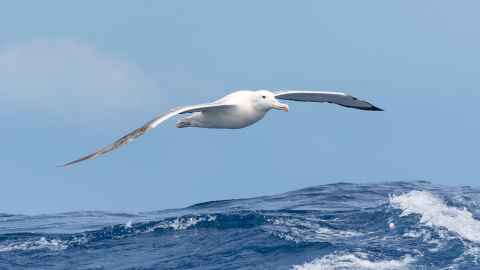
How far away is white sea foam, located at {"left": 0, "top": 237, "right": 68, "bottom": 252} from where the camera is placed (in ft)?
78.9

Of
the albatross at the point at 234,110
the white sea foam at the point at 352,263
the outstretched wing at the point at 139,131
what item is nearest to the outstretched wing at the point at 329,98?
the albatross at the point at 234,110

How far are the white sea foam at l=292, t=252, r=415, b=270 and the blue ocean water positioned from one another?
0.02 metres

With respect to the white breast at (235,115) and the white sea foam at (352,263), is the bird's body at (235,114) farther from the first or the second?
the white sea foam at (352,263)

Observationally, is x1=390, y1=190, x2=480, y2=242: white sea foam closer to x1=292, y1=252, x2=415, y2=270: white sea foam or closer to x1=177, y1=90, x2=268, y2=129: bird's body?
x1=292, y1=252, x2=415, y2=270: white sea foam

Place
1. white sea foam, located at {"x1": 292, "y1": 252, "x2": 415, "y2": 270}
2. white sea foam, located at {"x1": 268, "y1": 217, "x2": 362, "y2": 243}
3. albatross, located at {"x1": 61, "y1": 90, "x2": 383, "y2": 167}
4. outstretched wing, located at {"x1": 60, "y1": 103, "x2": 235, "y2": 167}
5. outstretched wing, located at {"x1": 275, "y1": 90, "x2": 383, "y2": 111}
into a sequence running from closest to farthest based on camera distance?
1. outstretched wing, located at {"x1": 60, "y1": 103, "x2": 235, "y2": 167}
2. white sea foam, located at {"x1": 292, "y1": 252, "x2": 415, "y2": 270}
3. white sea foam, located at {"x1": 268, "y1": 217, "x2": 362, "y2": 243}
4. albatross, located at {"x1": 61, "y1": 90, "x2": 383, "y2": 167}
5. outstretched wing, located at {"x1": 275, "y1": 90, "x2": 383, "y2": 111}

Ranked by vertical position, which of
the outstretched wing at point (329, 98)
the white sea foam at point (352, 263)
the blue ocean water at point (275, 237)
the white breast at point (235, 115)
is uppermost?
the outstretched wing at point (329, 98)

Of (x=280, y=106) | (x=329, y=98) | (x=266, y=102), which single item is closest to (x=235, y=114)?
(x=266, y=102)

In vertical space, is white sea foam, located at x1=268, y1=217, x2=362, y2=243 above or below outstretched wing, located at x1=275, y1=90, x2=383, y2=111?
below

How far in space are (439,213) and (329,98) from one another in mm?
4347

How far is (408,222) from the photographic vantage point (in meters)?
24.0

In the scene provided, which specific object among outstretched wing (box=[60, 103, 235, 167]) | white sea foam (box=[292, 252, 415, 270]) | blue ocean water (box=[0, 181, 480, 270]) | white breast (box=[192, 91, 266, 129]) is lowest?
white sea foam (box=[292, 252, 415, 270])

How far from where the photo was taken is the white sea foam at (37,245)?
2405 centimetres

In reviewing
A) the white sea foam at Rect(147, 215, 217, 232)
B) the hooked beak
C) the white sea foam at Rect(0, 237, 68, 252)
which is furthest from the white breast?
the white sea foam at Rect(0, 237, 68, 252)

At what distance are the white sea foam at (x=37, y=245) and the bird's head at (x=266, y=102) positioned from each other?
5842 millimetres
